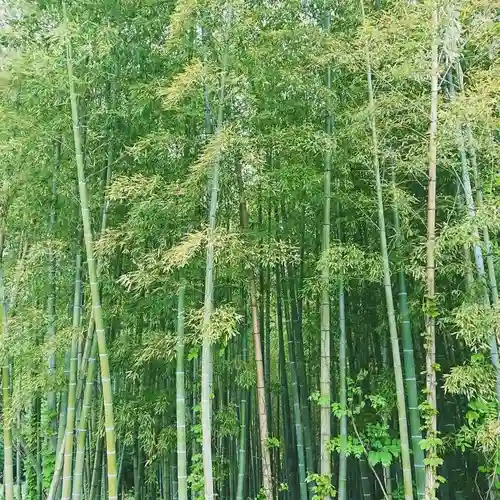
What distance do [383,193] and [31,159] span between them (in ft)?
10.1

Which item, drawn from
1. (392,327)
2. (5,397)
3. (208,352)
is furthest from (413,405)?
(5,397)

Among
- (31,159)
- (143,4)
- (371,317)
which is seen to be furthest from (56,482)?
(143,4)

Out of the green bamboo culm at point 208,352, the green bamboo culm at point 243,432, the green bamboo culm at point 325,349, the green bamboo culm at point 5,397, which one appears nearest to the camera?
the green bamboo culm at point 208,352

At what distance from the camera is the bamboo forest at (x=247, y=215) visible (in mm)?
3578

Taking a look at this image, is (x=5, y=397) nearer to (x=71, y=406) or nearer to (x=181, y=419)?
(x=71, y=406)

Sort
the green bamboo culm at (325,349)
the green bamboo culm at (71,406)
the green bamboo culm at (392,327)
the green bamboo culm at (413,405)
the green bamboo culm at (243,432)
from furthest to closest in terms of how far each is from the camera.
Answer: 1. the green bamboo culm at (243,432)
2. the green bamboo culm at (71,406)
3. the green bamboo culm at (325,349)
4. the green bamboo culm at (413,405)
5. the green bamboo culm at (392,327)

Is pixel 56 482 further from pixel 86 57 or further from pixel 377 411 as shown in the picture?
pixel 86 57

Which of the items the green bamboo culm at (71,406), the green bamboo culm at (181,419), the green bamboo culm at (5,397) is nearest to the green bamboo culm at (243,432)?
the green bamboo culm at (181,419)

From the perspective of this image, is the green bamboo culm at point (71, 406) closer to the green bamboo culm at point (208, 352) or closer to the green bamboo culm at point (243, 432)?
the green bamboo culm at point (208, 352)

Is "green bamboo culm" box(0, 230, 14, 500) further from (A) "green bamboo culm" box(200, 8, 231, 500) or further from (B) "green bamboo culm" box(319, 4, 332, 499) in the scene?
(B) "green bamboo culm" box(319, 4, 332, 499)

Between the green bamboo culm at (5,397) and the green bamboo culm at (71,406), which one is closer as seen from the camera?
the green bamboo culm at (71,406)

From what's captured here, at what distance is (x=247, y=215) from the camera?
427 cm

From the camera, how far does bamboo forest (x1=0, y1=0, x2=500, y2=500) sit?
3578 mm

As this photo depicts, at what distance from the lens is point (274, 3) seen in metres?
4.38
